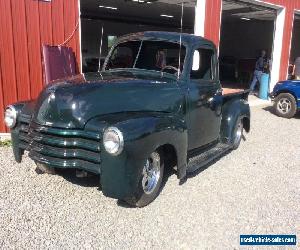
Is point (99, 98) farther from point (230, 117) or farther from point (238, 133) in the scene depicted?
point (238, 133)

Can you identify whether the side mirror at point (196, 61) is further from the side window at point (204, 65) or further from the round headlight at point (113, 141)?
the round headlight at point (113, 141)

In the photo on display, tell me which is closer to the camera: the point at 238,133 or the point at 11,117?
the point at 11,117

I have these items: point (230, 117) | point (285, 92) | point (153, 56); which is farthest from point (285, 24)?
point (153, 56)

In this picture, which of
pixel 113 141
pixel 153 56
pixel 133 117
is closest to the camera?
pixel 113 141

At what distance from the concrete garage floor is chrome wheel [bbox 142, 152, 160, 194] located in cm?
23

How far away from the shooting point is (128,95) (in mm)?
4172

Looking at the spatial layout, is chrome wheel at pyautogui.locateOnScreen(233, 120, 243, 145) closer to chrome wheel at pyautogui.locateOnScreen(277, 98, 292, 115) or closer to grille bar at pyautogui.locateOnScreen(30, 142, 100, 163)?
grille bar at pyautogui.locateOnScreen(30, 142, 100, 163)

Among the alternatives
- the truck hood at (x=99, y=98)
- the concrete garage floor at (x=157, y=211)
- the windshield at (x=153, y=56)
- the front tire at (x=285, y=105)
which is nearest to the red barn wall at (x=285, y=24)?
the front tire at (x=285, y=105)

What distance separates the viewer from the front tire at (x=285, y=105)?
10531mm

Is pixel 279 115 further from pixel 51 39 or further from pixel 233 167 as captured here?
pixel 51 39

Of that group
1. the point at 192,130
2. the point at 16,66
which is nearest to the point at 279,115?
the point at 192,130

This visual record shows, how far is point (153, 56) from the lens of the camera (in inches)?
209

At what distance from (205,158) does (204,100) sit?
2.89ft

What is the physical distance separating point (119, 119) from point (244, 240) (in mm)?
1823
